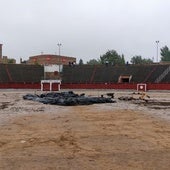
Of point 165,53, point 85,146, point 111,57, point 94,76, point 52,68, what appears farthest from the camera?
point 165,53

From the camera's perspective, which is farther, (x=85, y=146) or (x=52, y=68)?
(x=52, y=68)

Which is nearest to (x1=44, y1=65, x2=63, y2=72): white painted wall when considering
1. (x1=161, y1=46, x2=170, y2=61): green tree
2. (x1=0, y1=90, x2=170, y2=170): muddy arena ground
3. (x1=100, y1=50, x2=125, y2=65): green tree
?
(x1=100, y1=50, x2=125, y2=65): green tree

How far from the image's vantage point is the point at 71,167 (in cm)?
948

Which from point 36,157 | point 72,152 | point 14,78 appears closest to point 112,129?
point 72,152

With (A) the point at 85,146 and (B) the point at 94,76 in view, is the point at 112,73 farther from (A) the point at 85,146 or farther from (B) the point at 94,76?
(A) the point at 85,146

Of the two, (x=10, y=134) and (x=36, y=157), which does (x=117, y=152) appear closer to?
(x=36, y=157)

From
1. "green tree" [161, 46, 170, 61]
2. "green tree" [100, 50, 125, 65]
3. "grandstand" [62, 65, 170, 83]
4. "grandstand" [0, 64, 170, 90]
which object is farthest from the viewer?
"green tree" [161, 46, 170, 61]

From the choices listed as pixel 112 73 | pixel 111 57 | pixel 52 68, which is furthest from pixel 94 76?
pixel 111 57

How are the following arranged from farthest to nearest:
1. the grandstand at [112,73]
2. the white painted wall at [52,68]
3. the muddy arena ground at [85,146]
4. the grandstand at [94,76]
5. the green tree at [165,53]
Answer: the green tree at [165,53], the white painted wall at [52,68], the grandstand at [112,73], the grandstand at [94,76], the muddy arena ground at [85,146]

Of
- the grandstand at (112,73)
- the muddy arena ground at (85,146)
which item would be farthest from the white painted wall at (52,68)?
the muddy arena ground at (85,146)

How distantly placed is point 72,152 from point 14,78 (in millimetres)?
69843

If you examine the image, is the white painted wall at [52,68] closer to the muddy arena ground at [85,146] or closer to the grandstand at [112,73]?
the grandstand at [112,73]

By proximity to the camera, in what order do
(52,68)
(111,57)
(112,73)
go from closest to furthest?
(112,73) < (52,68) < (111,57)

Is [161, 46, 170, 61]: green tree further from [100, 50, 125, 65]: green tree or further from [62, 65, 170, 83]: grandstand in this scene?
[62, 65, 170, 83]: grandstand
